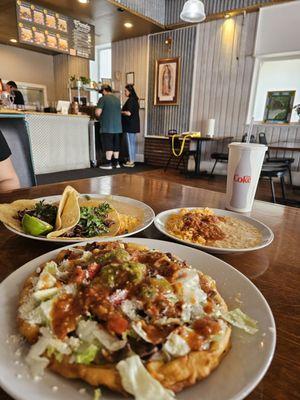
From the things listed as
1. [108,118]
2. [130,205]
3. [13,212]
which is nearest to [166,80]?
[108,118]

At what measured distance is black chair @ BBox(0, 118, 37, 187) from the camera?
6.33 ft

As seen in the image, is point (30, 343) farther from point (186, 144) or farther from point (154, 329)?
point (186, 144)

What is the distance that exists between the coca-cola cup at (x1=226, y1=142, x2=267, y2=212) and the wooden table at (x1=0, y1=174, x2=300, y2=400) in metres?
0.09

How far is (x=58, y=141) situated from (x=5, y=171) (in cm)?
464

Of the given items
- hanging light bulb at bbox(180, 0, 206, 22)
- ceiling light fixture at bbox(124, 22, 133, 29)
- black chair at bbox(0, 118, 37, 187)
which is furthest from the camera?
ceiling light fixture at bbox(124, 22, 133, 29)

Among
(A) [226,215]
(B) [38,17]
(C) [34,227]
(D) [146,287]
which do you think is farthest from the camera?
(B) [38,17]

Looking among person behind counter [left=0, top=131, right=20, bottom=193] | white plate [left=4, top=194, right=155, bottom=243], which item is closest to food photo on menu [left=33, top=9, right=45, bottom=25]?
person behind counter [left=0, top=131, right=20, bottom=193]

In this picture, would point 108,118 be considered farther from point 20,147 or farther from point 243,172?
point 243,172

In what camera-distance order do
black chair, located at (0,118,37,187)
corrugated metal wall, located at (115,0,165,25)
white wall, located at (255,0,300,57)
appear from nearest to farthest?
black chair, located at (0,118,37,187)
white wall, located at (255,0,300,57)
corrugated metal wall, located at (115,0,165,25)

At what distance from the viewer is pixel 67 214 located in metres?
0.94

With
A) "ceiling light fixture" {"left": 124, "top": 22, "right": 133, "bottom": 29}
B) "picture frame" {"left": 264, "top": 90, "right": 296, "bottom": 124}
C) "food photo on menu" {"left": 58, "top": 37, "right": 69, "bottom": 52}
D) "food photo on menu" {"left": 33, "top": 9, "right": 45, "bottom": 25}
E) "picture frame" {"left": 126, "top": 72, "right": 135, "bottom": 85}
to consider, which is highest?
"ceiling light fixture" {"left": 124, "top": 22, "right": 133, "bottom": 29}

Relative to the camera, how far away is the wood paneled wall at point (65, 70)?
9422 millimetres

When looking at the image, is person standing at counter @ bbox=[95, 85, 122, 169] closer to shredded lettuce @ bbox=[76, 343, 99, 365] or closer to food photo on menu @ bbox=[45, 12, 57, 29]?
food photo on menu @ bbox=[45, 12, 57, 29]

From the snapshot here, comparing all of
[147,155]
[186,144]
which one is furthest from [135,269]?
[147,155]
